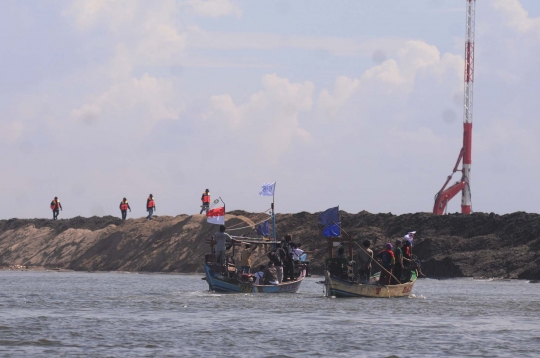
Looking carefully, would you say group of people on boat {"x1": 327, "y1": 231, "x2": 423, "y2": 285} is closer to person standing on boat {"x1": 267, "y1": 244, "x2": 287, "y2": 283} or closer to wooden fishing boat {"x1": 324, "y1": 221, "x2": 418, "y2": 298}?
wooden fishing boat {"x1": 324, "y1": 221, "x2": 418, "y2": 298}

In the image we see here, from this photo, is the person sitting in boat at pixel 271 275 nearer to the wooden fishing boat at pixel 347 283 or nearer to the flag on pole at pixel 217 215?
the flag on pole at pixel 217 215

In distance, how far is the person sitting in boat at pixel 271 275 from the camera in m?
37.1

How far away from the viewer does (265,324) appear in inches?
1043

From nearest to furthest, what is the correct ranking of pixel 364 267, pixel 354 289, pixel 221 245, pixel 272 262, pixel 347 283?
1. pixel 347 283
2. pixel 354 289
3. pixel 364 267
4. pixel 221 245
5. pixel 272 262

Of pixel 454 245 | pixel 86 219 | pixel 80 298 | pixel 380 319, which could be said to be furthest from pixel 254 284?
pixel 86 219

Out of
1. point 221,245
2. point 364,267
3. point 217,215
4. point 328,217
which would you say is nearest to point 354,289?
point 364,267

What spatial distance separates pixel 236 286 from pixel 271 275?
53.6 inches

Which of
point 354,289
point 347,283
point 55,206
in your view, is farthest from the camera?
point 55,206

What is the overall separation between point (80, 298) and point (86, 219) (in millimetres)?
46387

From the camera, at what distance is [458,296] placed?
123 ft

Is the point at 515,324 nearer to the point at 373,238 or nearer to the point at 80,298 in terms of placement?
the point at 80,298

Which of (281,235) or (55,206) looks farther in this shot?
(55,206)

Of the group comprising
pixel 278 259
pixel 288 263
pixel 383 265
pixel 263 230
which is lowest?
pixel 383 265

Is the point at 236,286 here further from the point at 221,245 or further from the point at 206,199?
the point at 206,199
